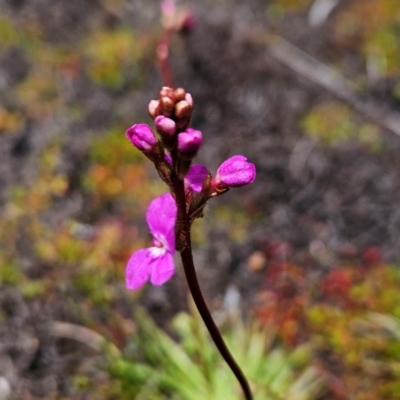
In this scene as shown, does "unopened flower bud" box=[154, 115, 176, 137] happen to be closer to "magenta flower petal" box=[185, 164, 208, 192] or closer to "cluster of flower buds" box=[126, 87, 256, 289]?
"cluster of flower buds" box=[126, 87, 256, 289]

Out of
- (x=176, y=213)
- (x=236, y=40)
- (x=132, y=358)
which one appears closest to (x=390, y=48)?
(x=236, y=40)

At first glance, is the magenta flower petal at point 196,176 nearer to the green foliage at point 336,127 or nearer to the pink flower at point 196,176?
the pink flower at point 196,176

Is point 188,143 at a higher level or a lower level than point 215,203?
lower

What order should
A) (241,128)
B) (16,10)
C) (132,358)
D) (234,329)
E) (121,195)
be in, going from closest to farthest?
1. (132,358)
2. (234,329)
3. (121,195)
4. (241,128)
5. (16,10)

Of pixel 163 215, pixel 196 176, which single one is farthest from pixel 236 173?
pixel 163 215

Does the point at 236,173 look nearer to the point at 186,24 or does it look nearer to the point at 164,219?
the point at 164,219

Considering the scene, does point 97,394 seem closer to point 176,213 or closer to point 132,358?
point 132,358
